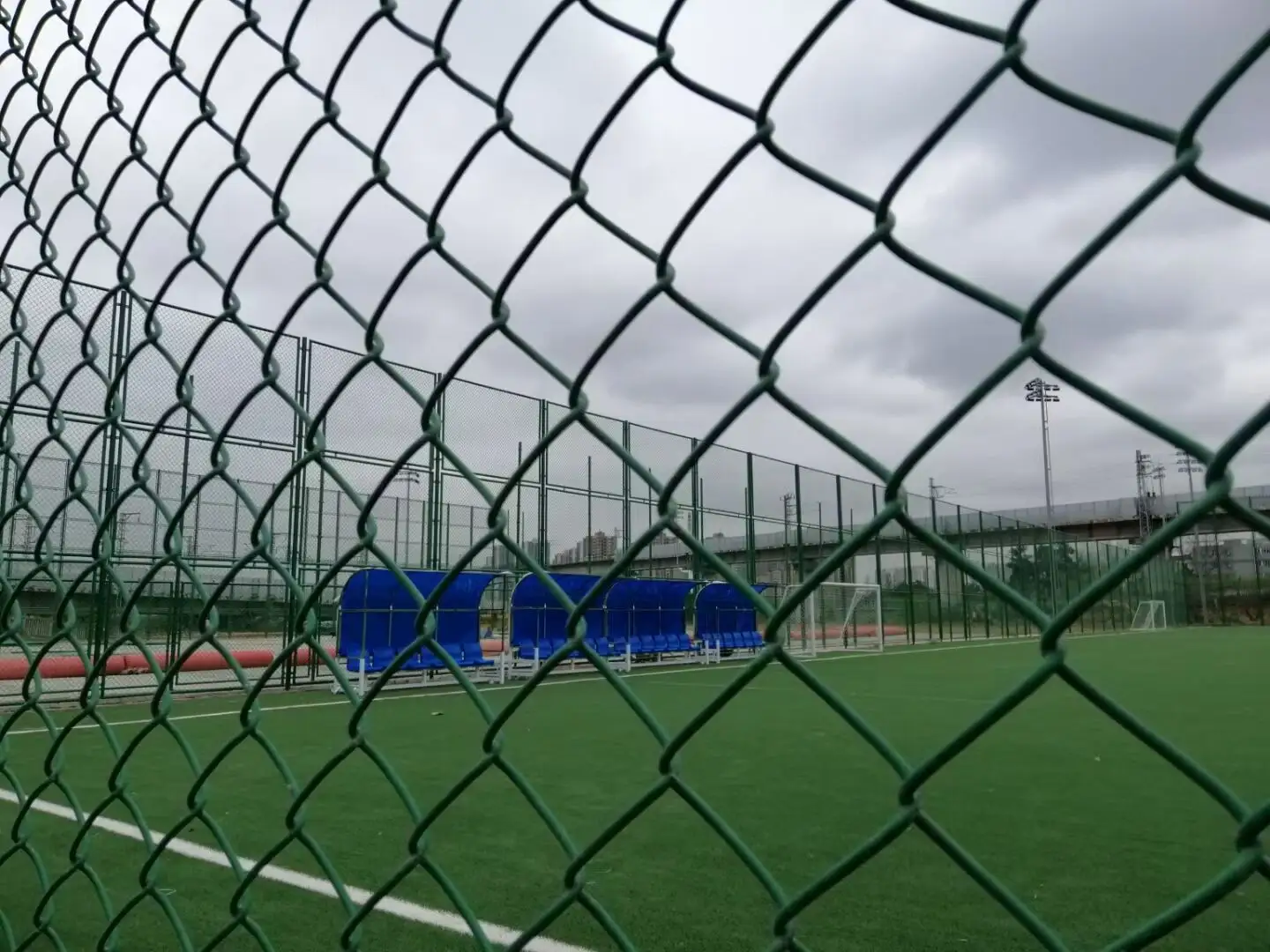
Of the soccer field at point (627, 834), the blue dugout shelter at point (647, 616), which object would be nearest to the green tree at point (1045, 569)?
the blue dugout shelter at point (647, 616)

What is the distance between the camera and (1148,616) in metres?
36.8

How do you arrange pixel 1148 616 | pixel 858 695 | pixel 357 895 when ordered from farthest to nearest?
pixel 1148 616 < pixel 858 695 < pixel 357 895

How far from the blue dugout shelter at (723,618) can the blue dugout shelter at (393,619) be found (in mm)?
4935

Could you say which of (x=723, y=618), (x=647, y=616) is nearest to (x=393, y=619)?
(x=647, y=616)

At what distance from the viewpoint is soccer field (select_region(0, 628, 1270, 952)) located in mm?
2408

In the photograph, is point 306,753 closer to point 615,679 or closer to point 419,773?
point 419,773

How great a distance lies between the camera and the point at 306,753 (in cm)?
612

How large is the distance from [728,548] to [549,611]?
22.5 feet

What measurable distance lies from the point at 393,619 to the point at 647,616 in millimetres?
4928

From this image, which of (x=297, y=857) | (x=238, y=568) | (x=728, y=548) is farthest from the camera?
(x=728, y=548)

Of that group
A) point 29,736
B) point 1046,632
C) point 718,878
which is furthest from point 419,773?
point 1046,632

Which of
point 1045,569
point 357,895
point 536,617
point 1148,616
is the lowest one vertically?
point 1148,616

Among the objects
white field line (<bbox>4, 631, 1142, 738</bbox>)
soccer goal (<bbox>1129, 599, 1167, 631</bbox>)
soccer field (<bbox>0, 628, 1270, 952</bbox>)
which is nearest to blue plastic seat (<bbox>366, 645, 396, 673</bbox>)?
white field line (<bbox>4, 631, 1142, 738</bbox>)

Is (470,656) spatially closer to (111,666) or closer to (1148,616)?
(111,666)
